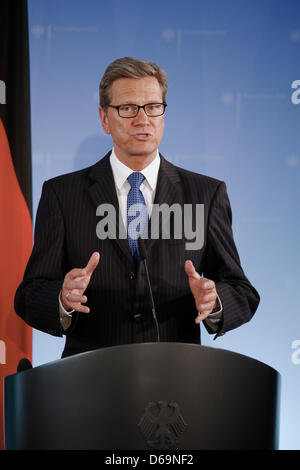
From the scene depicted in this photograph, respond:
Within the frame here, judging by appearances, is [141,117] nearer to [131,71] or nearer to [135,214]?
[131,71]

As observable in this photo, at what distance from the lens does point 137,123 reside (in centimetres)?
232

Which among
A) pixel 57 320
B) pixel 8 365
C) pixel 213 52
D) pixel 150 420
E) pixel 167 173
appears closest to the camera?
pixel 150 420

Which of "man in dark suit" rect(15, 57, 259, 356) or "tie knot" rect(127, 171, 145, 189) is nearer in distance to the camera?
"man in dark suit" rect(15, 57, 259, 356)

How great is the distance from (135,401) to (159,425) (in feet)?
0.25

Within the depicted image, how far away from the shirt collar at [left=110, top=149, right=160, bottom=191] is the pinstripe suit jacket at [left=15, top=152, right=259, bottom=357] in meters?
0.03

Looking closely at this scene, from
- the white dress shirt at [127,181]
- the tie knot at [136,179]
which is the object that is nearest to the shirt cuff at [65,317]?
the white dress shirt at [127,181]

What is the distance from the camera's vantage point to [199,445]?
1435mm

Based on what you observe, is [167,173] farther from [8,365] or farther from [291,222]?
[8,365]

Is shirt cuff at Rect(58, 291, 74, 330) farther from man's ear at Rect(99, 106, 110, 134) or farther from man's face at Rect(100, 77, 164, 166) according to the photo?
man's ear at Rect(99, 106, 110, 134)

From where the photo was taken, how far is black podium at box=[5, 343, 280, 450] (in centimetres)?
141

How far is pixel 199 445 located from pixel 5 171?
5.78ft

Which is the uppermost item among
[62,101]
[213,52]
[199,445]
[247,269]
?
[213,52]

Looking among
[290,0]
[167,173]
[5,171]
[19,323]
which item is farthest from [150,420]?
[290,0]

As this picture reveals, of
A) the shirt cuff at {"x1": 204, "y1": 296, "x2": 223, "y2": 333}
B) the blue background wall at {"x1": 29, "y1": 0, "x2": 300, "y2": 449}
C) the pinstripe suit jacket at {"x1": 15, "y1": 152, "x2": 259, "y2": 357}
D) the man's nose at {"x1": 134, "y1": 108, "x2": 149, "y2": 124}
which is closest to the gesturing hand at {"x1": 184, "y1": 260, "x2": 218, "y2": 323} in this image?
the shirt cuff at {"x1": 204, "y1": 296, "x2": 223, "y2": 333}
